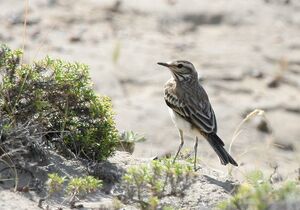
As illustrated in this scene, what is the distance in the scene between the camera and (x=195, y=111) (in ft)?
34.0

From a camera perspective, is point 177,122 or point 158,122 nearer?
point 177,122

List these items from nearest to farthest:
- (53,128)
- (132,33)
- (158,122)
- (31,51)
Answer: (53,128) → (158,122) → (31,51) → (132,33)

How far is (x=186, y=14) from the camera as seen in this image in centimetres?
1700

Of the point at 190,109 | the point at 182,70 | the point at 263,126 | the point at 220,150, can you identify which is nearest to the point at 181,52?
the point at 263,126

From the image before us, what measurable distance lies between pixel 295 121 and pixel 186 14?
345 cm

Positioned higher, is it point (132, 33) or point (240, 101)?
point (132, 33)

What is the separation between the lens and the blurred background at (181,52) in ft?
46.1

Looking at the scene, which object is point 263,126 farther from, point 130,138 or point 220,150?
point 130,138

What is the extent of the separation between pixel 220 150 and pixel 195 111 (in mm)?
589

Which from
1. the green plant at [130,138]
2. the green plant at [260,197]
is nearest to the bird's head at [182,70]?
the green plant at [130,138]

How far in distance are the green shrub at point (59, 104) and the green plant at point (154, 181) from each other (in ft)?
2.49

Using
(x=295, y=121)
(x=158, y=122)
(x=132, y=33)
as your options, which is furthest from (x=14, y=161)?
(x=132, y=33)

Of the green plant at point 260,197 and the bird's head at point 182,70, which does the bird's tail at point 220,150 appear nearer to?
the bird's head at point 182,70

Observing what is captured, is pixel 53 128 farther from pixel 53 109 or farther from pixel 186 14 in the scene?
pixel 186 14
